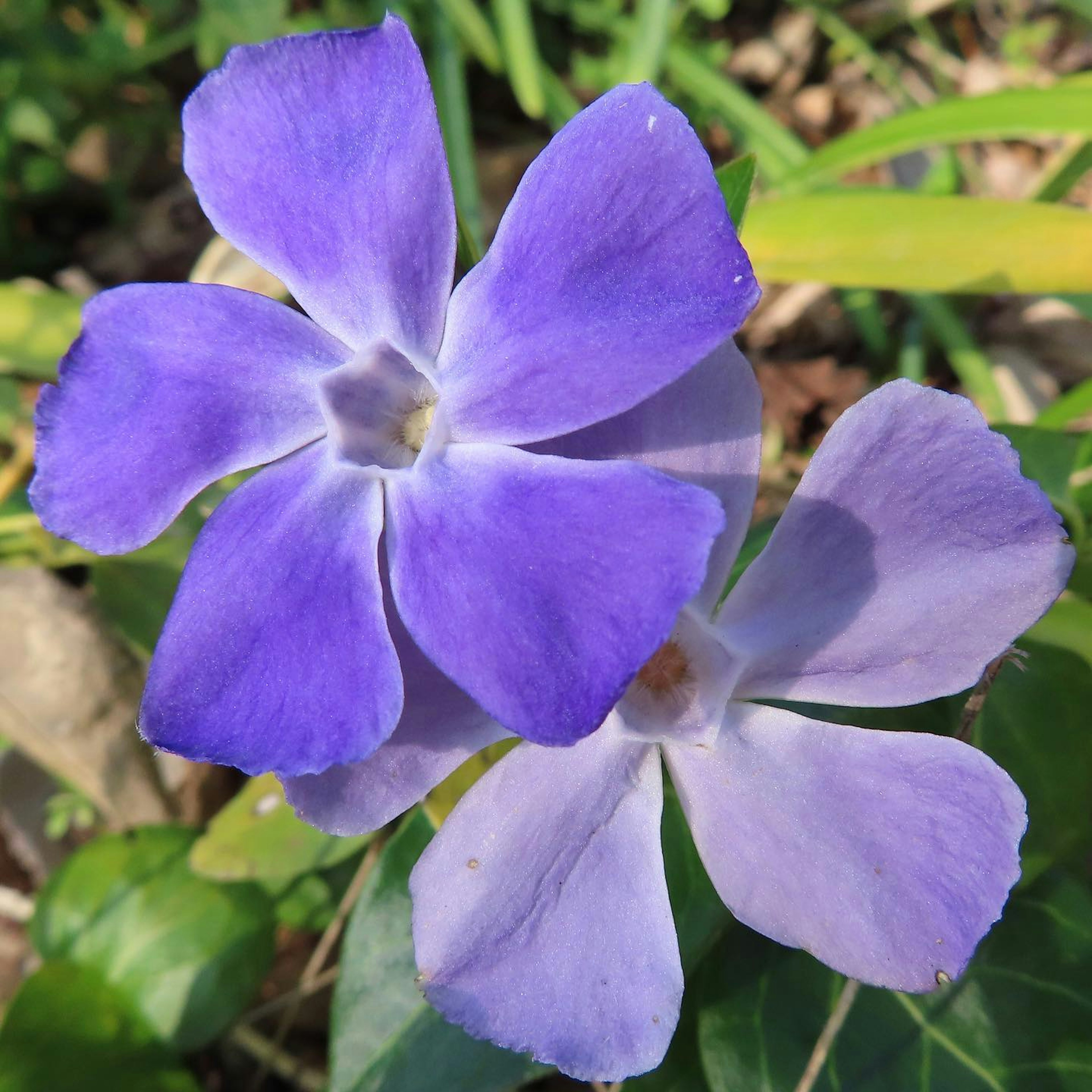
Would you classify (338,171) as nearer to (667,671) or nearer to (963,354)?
(667,671)

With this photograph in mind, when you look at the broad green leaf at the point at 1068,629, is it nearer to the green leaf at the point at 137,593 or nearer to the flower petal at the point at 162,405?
the flower petal at the point at 162,405

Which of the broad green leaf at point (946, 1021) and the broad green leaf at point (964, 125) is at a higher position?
the broad green leaf at point (964, 125)

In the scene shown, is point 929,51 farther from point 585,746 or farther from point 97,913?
point 97,913

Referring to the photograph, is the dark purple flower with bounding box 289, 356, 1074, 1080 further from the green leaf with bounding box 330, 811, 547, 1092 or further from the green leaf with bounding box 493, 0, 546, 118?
the green leaf with bounding box 493, 0, 546, 118

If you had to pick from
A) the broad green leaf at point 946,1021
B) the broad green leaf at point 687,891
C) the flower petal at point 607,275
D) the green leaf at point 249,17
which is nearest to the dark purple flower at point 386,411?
the flower petal at point 607,275

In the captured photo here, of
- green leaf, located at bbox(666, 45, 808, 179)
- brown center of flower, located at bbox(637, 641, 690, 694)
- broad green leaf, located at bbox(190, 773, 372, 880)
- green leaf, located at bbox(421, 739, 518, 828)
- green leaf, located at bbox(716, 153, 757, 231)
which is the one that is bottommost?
broad green leaf, located at bbox(190, 773, 372, 880)

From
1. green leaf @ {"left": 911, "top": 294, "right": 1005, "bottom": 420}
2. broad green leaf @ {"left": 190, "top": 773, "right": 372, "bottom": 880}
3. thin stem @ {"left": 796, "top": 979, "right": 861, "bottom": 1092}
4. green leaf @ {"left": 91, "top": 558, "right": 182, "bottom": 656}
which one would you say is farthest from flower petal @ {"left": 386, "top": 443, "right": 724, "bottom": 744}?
green leaf @ {"left": 911, "top": 294, "right": 1005, "bottom": 420}

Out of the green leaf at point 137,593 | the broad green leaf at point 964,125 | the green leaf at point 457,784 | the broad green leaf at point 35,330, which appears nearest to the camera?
the green leaf at point 457,784
